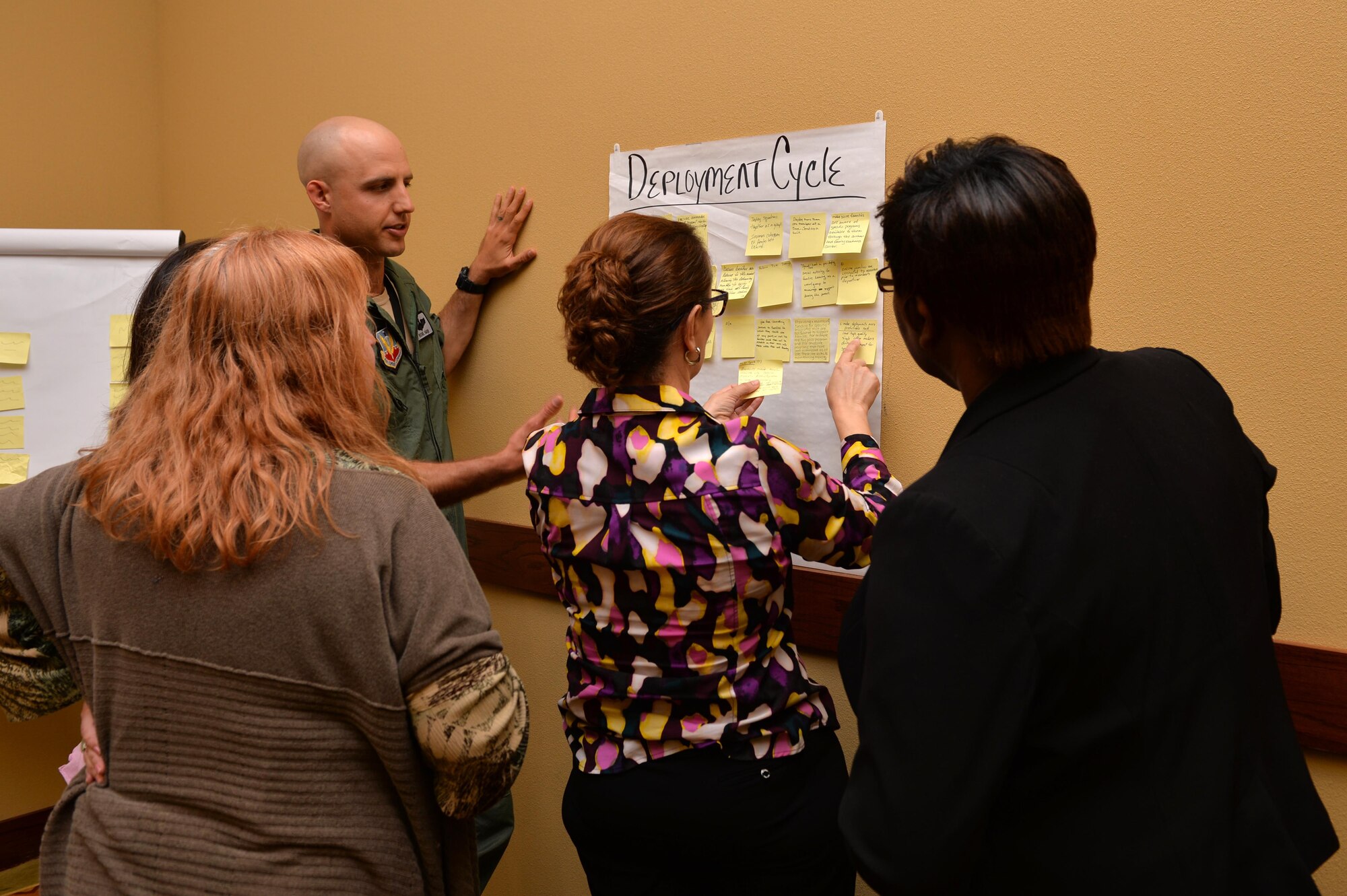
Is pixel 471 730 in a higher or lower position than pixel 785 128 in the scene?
lower

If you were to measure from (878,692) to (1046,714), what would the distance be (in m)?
0.14

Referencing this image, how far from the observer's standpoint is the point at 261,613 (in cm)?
107

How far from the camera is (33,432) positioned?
7.64 ft

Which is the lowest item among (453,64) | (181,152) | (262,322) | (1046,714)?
(1046,714)

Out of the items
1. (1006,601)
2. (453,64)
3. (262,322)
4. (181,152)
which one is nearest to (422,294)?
(453,64)

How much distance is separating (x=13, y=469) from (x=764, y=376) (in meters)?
1.76

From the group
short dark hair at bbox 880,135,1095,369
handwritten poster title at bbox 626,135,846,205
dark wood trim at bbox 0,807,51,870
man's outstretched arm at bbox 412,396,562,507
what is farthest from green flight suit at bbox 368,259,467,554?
dark wood trim at bbox 0,807,51,870

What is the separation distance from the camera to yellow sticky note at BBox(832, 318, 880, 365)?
5.90 feet

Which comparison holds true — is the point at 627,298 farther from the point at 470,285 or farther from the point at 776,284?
the point at 470,285

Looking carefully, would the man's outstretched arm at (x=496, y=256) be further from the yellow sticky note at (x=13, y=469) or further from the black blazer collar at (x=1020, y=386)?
the black blazer collar at (x=1020, y=386)

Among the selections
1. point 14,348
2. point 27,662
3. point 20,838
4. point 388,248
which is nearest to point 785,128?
point 388,248

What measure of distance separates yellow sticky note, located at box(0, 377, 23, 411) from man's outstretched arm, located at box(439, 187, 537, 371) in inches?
38.6

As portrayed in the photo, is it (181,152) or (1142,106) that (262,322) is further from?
(181,152)

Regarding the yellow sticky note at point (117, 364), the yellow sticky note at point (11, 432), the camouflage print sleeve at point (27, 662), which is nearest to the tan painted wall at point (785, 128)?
the yellow sticky note at point (117, 364)
